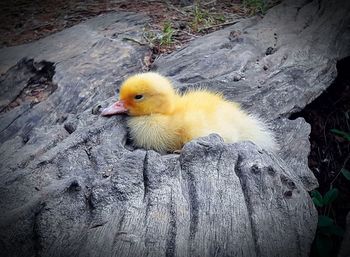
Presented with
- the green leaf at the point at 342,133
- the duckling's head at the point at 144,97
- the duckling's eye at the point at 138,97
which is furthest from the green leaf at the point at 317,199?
the duckling's eye at the point at 138,97

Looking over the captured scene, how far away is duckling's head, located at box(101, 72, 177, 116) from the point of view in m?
2.67

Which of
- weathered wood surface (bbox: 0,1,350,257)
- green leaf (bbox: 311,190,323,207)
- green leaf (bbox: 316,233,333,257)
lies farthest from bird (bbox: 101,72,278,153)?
green leaf (bbox: 316,233,333,257)

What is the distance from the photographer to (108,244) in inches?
74.6

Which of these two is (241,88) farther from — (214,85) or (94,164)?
(94,164)

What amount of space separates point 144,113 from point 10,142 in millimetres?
756

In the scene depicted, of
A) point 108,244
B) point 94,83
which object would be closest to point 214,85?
point 94,83

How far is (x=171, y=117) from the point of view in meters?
2.72

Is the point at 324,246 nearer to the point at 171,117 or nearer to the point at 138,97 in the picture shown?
the point at 171,117

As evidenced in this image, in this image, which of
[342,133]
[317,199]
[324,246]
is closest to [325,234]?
[324,246]

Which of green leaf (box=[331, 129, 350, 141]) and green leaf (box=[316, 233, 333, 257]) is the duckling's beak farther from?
green leaf (box=[331, 129, 350, 141])

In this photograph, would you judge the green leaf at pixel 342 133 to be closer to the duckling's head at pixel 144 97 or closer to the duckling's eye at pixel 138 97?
the duckling's head at pixel 144 97

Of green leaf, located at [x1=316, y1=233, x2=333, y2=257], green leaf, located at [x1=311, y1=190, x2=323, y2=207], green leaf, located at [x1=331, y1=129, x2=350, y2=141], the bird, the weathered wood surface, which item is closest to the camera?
the weathered wood surface

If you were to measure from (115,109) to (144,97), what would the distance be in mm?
179

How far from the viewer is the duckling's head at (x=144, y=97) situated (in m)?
2.67
